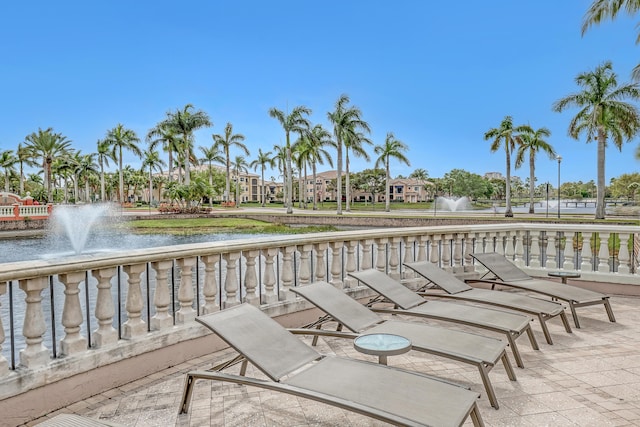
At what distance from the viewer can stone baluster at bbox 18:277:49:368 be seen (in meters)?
2.90

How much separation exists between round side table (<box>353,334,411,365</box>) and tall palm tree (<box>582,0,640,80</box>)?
15.2 m

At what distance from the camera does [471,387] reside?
3.46 metres

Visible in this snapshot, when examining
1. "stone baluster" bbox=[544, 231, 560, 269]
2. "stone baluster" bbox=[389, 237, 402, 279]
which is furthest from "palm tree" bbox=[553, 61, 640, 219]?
"stone baluster" bbox=[389, 237, 402, 279]

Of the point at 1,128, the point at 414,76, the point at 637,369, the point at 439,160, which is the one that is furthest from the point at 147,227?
the point at 439,160

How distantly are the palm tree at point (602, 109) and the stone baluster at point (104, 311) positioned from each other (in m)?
29.9

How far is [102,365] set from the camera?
332 centimetres

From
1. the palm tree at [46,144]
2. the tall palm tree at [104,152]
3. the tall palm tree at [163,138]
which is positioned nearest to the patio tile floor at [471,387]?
the tall palm tree at [163,138]

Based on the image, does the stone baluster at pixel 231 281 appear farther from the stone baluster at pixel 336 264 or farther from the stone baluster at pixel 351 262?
the stone baluster at pixel 351 262

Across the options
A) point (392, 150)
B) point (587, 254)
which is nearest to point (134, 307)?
point (587, 254)

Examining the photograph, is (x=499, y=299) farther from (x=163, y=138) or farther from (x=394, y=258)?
(x=163, y=138)

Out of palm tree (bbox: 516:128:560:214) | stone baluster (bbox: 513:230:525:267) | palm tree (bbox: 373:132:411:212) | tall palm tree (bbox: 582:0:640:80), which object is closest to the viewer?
stone baluster (bbox: 513:230:525:267)

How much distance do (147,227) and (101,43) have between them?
587 inches

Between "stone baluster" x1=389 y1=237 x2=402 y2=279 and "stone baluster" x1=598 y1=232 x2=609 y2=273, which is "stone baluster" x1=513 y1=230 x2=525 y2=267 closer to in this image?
"stone baluster" x1=598 y1=232 x2=609 y2=273

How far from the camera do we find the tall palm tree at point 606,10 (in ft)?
45.1
